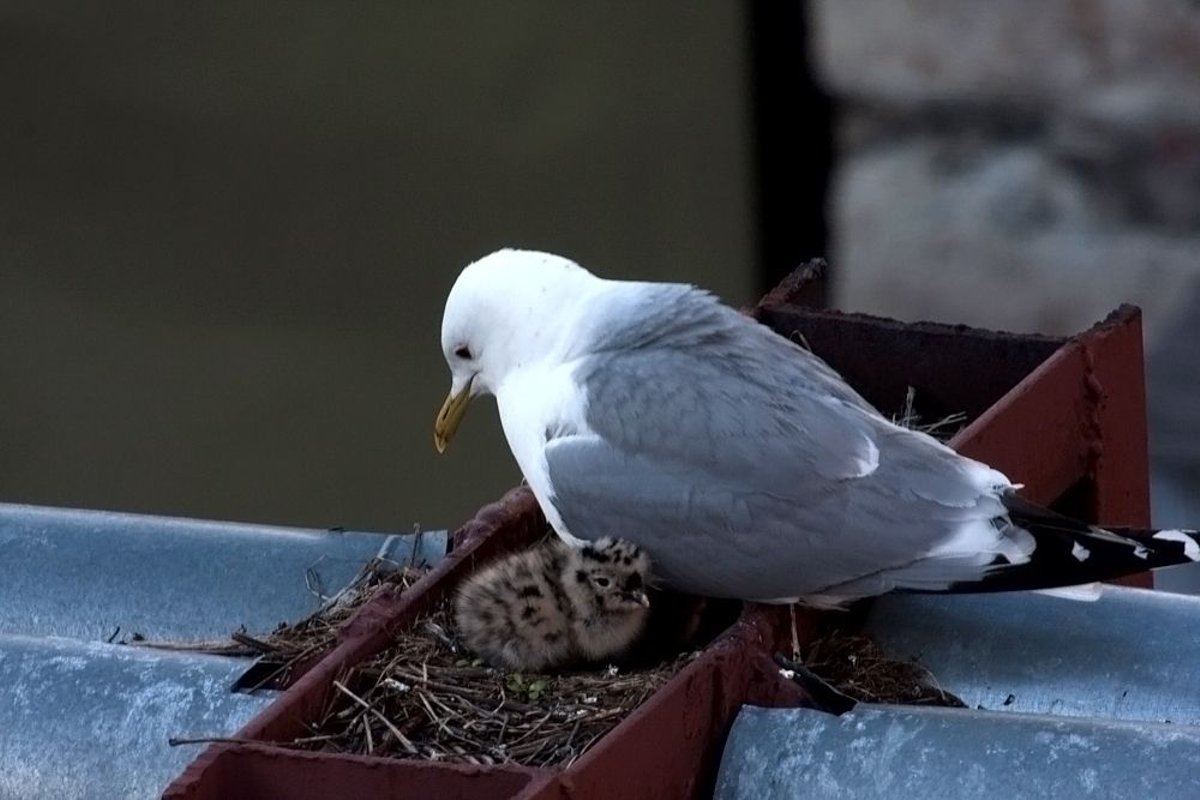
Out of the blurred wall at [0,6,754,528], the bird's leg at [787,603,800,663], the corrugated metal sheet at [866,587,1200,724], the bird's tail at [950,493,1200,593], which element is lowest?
the blurred wall at [0,6,754,528]

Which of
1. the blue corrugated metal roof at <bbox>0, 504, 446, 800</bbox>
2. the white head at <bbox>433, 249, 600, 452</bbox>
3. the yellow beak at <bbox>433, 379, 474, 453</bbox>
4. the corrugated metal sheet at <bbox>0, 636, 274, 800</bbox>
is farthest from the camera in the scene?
the yellow beak at <bbox>433, 379, 474, 453</bbox>

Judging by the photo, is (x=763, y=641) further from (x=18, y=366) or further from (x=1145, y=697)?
(x=18, y=366)

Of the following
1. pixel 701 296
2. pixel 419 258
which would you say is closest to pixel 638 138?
pixel 419 258

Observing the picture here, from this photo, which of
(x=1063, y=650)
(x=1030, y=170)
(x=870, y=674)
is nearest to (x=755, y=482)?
(x=870, y=674)

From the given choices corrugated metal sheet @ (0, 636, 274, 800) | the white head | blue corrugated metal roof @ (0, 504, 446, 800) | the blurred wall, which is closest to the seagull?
the white head

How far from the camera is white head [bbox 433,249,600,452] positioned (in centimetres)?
281

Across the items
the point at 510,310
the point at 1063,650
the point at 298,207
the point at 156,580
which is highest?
the point at 510,310

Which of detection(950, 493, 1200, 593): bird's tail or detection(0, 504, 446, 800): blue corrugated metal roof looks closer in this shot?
detection(950, 493, 1200, 593): bird's tail

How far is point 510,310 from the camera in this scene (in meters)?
2.83

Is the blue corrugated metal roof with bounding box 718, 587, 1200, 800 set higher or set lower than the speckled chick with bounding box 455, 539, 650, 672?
higher

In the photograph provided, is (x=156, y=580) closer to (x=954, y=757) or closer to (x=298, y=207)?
(x=954, y=757)

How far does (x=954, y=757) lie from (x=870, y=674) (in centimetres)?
46

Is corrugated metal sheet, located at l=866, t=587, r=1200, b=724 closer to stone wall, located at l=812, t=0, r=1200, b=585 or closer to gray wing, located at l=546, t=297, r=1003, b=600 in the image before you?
gray wing, located at l=546, t=297, r=1003, b=600

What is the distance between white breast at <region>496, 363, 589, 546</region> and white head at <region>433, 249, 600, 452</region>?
45 millimetres
